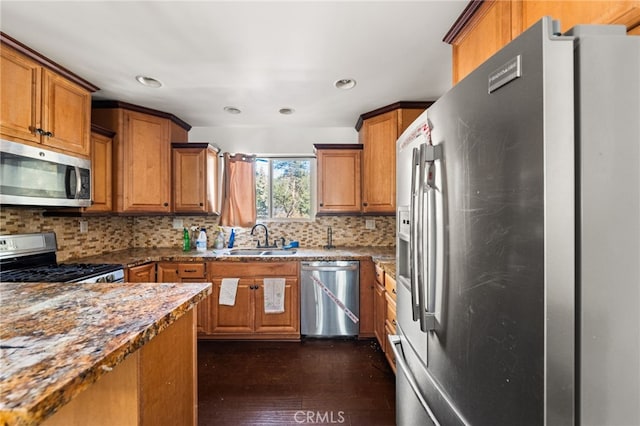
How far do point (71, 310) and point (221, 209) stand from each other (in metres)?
2.49

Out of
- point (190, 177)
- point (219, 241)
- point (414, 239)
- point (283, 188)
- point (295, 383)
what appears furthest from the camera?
point (283, 188)

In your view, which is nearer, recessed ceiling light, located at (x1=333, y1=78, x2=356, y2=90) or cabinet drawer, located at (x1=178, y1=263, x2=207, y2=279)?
recessed ceiling light, located at (x1=333, y1=78, x2=356, y2=90)

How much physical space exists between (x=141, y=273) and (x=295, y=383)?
1.71 m

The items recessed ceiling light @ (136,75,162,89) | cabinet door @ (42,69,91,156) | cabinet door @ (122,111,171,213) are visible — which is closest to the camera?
cabinet door @ (42,69,91,156)

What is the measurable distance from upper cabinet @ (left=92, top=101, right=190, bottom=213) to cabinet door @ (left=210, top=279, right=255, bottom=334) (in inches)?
43.2

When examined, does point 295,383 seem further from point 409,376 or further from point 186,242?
point 186,242

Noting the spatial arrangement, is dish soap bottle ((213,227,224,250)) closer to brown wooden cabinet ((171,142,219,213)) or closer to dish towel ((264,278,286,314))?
brown wooden cabinet ((171,142,219,213))

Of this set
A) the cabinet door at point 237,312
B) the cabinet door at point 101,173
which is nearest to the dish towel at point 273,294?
the cabinet door at point 237,312

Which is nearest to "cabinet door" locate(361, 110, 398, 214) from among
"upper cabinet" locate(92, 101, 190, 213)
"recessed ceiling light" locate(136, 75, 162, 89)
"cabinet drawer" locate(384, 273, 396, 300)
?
"cabinet drawer" locate(384, 273, 396, 300)

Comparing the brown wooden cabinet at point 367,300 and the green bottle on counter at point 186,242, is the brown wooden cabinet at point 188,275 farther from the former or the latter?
the brown wooden cabinet at point 367,300

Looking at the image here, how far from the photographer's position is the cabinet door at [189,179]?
9.77 feet

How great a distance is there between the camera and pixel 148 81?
7.30ft

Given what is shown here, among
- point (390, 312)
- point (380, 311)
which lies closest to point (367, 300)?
point (380, 311)

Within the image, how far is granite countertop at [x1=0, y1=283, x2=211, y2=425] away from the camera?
0.46 meters
